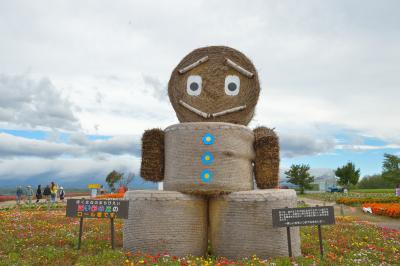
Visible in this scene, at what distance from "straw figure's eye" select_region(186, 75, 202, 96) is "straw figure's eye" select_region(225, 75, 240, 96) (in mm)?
624

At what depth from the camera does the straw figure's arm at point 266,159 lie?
8508 mm

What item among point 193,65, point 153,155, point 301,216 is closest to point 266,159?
point 301,216

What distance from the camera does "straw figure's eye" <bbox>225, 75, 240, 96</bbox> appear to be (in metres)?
9.20

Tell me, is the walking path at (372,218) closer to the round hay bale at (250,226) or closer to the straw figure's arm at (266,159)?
the straw figure's arm at (266,159)

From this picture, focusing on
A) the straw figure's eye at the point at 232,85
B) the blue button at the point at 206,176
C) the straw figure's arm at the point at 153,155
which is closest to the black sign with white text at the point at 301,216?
the blue button at the point at 206,176

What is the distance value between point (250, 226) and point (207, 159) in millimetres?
1483

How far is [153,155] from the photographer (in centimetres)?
858

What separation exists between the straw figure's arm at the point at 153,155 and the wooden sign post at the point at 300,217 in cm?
262

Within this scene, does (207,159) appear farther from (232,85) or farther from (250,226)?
(232,85)

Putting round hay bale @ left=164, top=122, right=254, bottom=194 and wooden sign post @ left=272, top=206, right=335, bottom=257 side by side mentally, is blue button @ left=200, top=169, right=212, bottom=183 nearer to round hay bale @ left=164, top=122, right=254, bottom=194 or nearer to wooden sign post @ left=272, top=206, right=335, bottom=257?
round hay bale @ left=164, top=122, right=254, bottom=194

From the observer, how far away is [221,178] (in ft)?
25.3

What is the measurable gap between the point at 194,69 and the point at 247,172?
2807mm

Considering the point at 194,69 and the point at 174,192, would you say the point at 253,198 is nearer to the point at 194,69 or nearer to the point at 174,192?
the point at 174,192

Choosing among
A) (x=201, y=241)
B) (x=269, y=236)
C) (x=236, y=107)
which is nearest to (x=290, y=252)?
(x=269, y=236)
